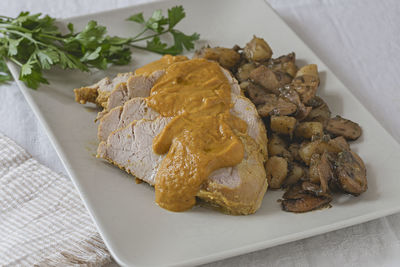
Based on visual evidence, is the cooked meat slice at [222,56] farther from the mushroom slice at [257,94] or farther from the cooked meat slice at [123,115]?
the cooked meat slice at [123,115]

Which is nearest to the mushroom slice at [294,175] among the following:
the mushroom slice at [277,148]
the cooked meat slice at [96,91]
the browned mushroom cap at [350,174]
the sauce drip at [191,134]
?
the mushroom slice at [277,148]

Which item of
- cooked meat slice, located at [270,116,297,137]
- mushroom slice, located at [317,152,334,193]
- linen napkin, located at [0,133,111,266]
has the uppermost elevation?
mushroom slice, located at [317,152,334,193]

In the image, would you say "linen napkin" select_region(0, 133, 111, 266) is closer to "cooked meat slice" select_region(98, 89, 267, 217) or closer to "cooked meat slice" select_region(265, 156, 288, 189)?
"cooked meat slice" select_region(98, 89, 267, 217)

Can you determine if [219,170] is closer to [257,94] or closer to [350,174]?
[350,174]

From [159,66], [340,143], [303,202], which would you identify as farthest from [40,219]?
[340,143]

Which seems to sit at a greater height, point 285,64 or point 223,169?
point 285,64

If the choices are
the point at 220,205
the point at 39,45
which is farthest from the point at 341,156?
the point at 39,45

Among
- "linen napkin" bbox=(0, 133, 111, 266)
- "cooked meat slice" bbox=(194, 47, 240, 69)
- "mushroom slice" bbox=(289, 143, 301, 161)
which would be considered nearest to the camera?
"linen napkin" bbox=(0, 133, 111, 266)

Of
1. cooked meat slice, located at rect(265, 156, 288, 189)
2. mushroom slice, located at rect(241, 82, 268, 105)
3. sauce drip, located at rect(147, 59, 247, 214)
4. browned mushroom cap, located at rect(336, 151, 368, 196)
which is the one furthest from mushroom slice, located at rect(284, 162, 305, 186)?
mushroom slice, located at rect(241, 82, 268, 105)
